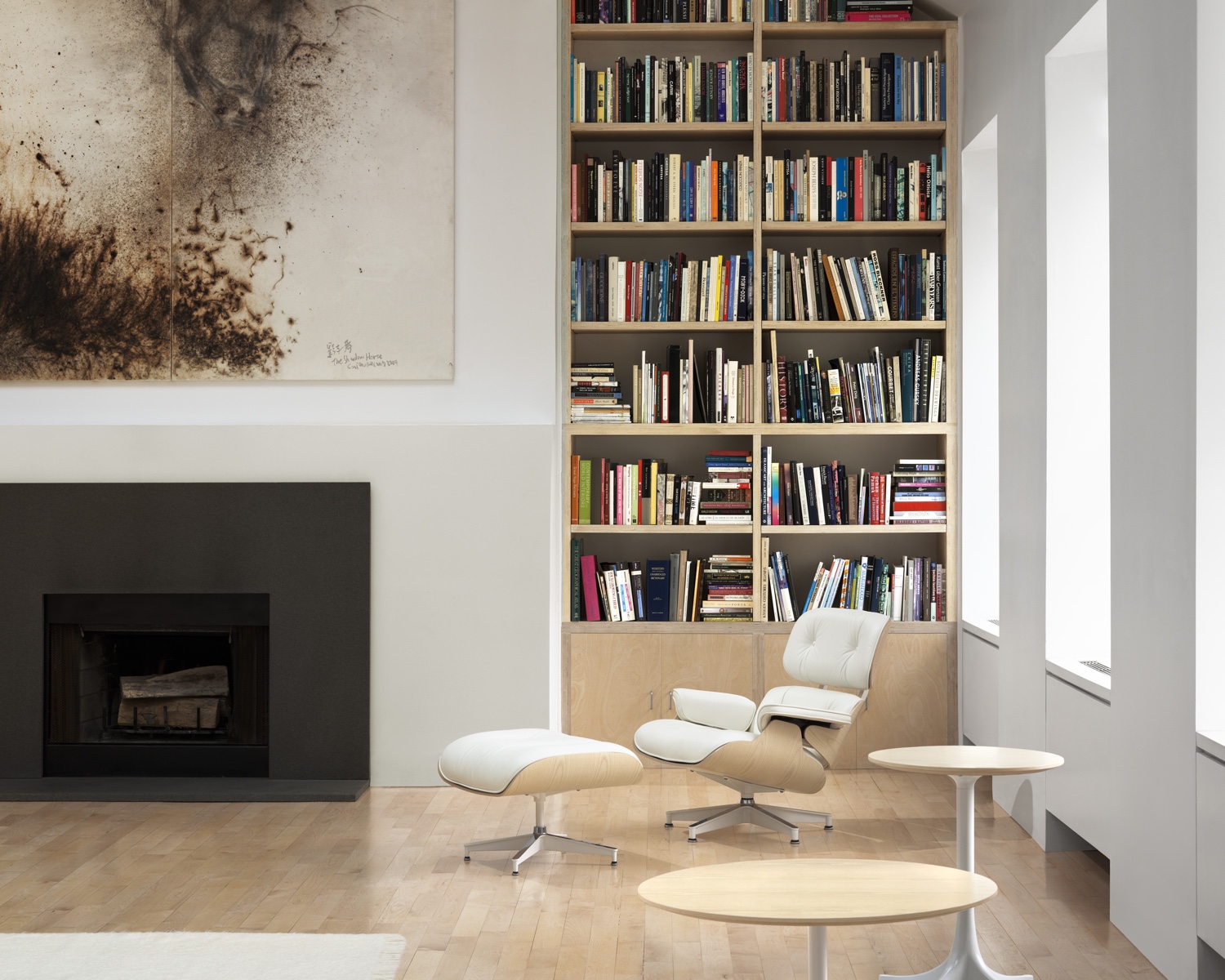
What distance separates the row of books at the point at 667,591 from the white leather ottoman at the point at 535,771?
1444 mm

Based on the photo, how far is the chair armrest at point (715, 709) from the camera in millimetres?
4613

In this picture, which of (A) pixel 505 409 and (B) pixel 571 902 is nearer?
(B) pixel 571 902

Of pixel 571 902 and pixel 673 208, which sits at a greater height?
pixel 673 208

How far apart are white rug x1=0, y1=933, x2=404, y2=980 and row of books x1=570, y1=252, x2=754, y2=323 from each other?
3.16 m

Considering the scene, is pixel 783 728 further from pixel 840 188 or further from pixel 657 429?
pixel 840 188

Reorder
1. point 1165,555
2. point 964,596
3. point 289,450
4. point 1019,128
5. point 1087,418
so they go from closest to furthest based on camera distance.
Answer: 1. point 1165,555
2. point 1087,418
3. point 1019,128
4. point 289,450
5. point 964,596

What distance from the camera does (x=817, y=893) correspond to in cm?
212

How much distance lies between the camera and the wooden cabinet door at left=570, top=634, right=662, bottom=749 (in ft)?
18.2

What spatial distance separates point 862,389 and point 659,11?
196 centimetres

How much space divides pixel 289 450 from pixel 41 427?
106 cm

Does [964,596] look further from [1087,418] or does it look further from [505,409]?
[505,409]

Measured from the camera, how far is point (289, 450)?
5.21 m

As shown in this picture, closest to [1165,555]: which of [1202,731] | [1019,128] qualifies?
[1202,731]

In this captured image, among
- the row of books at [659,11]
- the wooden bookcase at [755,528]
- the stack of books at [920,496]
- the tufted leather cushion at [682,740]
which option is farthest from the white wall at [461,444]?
the stack of books at [920,496]
